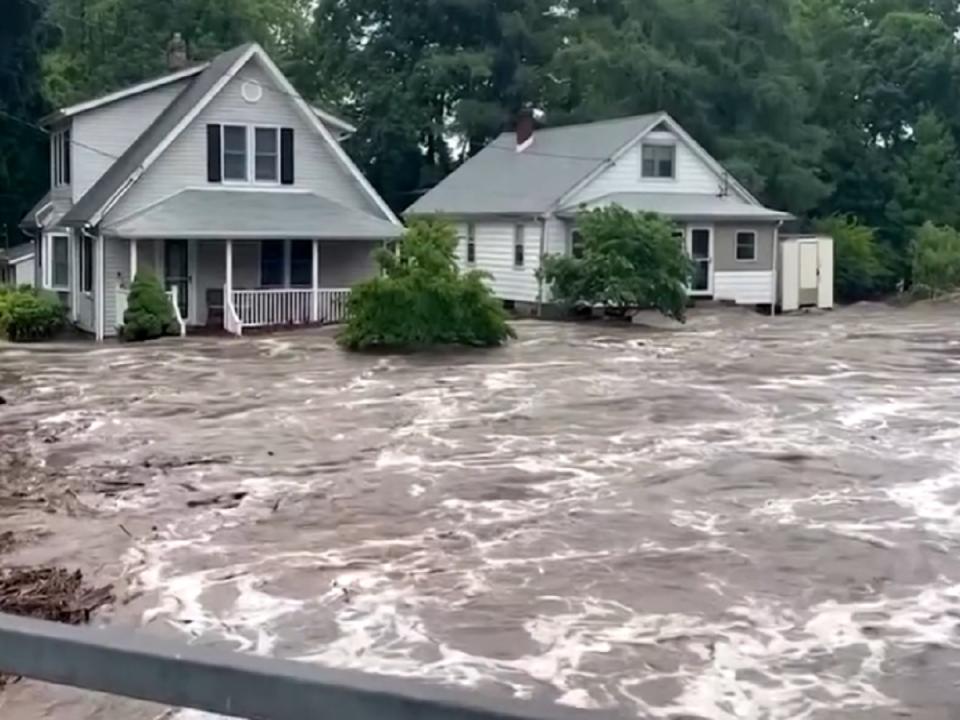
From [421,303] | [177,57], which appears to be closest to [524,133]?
[177,57]

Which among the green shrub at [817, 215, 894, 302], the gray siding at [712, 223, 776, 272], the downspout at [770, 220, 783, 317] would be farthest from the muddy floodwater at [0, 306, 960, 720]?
the green shrub at [817, 215, 894, 302]

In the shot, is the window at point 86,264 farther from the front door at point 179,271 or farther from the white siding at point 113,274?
the front door at point 179,271

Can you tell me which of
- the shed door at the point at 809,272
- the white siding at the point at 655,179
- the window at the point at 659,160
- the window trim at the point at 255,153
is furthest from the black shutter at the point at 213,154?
the shed door at the point at 809,272

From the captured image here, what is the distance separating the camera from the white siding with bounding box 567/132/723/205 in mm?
34125

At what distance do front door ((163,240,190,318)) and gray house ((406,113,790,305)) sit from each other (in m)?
8.66

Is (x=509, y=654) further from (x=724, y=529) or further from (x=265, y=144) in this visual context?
(x=265, y=144)

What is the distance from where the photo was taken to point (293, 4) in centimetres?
5881

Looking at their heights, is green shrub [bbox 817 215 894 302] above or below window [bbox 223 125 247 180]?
below

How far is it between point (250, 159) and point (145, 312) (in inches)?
171

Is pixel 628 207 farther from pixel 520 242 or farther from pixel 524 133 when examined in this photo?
pixel 524 133

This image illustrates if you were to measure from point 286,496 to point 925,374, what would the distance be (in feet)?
43.7

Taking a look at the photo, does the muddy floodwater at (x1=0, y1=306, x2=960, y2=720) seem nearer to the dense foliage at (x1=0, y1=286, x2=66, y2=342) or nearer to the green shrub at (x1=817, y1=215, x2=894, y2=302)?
the dense foliage at (x1=0, y1=286, x2=66, y2=342)

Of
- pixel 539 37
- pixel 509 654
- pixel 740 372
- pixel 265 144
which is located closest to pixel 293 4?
pixel 539 37

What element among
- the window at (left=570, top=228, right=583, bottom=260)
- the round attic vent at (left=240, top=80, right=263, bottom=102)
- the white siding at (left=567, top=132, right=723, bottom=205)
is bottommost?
the window at (left=570, top=228, right=583, bottom=260)
